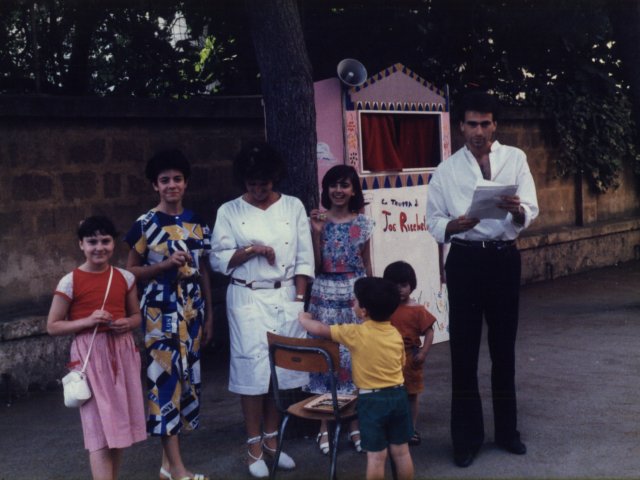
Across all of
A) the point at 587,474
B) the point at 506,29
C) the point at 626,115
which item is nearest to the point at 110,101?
the point at 587,474

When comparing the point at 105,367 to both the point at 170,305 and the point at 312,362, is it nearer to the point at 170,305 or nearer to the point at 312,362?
the point at 170,305

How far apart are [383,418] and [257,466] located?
107 cm

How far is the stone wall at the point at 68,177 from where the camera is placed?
22.5 feet

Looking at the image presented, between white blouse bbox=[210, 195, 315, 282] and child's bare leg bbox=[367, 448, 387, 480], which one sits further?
white blouse bbox=[210, 195, 315, 282]

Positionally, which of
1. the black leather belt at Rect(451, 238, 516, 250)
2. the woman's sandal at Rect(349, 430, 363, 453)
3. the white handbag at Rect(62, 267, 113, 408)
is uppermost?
the black leather belt at Rect(451, 238, 516, 250)

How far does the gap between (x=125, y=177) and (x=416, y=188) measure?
8.20ft

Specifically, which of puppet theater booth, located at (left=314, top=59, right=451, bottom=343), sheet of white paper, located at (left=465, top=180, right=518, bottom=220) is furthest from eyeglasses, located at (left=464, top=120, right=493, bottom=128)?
puppet theater booth, located at (left=314, top=59, right=451, bottom=343)

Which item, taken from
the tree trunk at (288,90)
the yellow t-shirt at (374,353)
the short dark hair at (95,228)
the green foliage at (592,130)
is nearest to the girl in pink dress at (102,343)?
the short dark hair at (95,228)

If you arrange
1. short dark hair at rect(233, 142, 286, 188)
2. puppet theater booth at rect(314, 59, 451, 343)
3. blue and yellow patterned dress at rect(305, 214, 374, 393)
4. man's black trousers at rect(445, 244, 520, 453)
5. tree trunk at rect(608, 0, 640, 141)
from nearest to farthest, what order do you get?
short dark hair at rect(233, 142, 286, 188)
man's black trousers at rect(445, 244, 520, 453)
blue and yellow patterned dress at rect(305, 214, 374, 393)
puppet theater booth at rect(314, 59, 451, 343)
tree trunk at rect(608, 0, 640, 141)

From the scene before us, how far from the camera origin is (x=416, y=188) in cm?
801

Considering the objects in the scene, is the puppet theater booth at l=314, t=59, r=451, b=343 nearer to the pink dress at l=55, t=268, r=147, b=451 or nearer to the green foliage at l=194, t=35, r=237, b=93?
the green foliage at l=194, t=35, r=237, b=93

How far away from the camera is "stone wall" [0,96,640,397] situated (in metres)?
6.87

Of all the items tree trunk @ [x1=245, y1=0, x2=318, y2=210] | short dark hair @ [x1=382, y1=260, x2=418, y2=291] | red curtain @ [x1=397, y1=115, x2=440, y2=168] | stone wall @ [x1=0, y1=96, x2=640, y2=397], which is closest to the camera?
short dark hair @ [x1=382, y1=260, x2=418, y2=291]

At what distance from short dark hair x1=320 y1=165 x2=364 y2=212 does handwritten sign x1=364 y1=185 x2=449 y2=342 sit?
7.15ft
